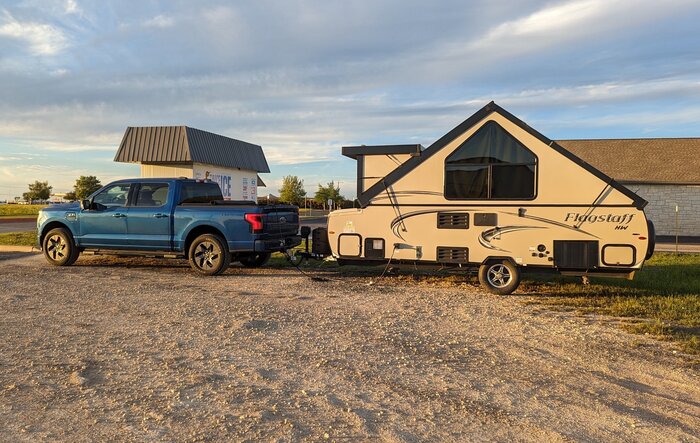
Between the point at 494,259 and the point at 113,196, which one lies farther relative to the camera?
the point at 113,196

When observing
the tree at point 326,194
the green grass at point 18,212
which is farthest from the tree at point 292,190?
the green grass at point 18,212

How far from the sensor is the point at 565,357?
5.30 m

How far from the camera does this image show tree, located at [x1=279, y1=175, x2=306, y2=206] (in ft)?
224

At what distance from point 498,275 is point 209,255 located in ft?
18.2

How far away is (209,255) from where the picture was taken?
1038 centimetres

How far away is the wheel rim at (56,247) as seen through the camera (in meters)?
11.5

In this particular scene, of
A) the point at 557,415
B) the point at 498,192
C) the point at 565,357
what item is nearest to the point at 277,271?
the point at 498,192

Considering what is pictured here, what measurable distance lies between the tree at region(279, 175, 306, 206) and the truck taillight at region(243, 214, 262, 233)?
191 feet

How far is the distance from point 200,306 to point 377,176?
3945 mm

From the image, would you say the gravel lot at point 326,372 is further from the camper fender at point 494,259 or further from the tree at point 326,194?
the tree at point 326,194

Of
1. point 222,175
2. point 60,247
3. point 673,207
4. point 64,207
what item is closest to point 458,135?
point 64,207

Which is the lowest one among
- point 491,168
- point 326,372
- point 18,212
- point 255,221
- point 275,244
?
point 326,372

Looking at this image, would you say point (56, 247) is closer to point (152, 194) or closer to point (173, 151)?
point (152, 194)

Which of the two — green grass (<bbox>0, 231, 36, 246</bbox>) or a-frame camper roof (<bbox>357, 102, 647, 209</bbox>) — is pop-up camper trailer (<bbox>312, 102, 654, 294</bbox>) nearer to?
a-frame camper roof (<bbox>357, 102, 647, 209</bbox>)
